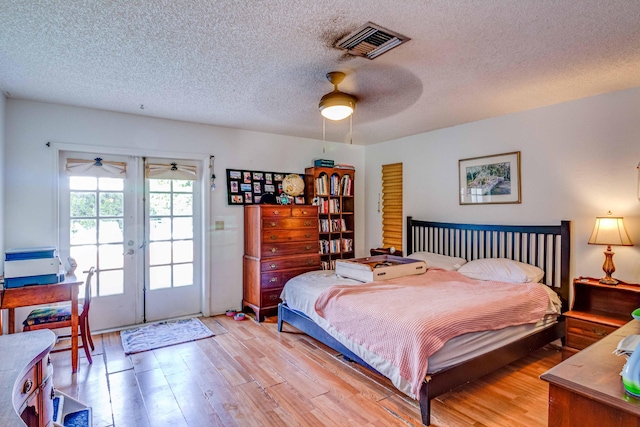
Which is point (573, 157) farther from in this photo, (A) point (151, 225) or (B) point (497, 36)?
(A) point (151, 225)

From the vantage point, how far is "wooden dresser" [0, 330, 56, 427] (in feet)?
3.51

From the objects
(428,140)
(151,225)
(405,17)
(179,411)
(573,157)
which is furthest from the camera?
(428,140)

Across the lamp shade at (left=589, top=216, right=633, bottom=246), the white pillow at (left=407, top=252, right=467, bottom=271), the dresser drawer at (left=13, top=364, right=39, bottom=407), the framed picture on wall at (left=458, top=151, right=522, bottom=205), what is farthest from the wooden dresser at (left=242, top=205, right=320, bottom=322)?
the lamp shade at (left=589, top=216, right=633, bottom=246)

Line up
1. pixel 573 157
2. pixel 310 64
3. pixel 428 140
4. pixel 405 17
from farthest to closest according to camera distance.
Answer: pixel 428 140 → pixel 573 157 → pixel 310 64 → pixel 405 17

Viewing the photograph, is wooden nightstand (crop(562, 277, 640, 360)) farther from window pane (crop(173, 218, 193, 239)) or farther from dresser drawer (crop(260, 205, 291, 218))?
window pane (crop(173, 218, 193, 239))

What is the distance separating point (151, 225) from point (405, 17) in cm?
349

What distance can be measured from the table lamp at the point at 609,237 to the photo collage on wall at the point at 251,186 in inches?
129

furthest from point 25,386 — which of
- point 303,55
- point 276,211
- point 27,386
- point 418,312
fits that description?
point 276,211

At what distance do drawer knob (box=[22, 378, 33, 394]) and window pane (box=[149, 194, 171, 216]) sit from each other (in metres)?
2.98

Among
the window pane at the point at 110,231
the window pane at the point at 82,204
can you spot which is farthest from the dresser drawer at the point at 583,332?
the window pane at the point at 82,204

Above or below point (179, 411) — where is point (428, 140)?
above

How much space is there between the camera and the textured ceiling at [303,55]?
1.83 metres

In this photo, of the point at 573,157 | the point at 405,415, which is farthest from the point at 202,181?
the point at 573,157

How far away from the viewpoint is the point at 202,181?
431 centimetres
